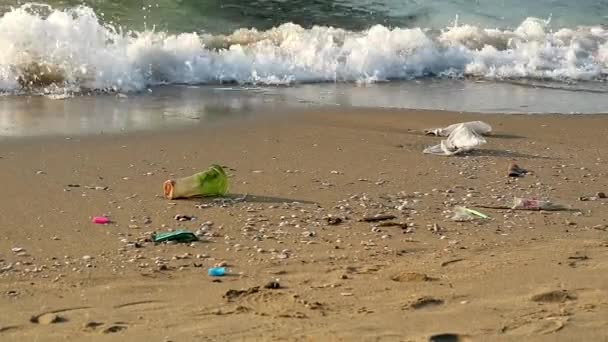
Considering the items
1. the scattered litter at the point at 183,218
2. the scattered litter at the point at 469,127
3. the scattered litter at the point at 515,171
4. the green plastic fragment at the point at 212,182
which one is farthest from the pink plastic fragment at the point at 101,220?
the scattered litter at the point at 469,127

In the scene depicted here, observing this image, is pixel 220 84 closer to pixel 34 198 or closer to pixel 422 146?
pixel 422 146

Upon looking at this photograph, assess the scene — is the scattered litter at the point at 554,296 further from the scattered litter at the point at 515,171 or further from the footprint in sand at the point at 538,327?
the scattered litter at the point at 515,171

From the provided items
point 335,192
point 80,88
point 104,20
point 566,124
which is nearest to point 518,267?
point 335,192

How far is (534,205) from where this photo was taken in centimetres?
560

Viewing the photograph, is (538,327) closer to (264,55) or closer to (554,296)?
(554,296)

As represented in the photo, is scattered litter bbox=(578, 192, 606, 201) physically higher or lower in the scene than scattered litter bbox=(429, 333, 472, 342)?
higher

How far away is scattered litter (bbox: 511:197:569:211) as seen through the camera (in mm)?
5578

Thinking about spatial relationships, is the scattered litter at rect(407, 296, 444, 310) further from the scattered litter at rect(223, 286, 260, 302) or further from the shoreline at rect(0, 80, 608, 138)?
the shoreline at rect(0, 80, 608, 138)

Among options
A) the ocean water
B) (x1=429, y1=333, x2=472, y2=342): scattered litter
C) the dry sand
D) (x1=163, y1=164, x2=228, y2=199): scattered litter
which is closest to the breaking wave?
the ocean water

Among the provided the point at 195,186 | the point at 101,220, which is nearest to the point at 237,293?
the point at 101,220

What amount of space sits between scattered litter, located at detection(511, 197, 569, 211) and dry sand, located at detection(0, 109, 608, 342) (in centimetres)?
9

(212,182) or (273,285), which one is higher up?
(212,182)

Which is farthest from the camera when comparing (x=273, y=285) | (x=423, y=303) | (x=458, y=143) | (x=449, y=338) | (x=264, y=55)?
(x=264, y=55)

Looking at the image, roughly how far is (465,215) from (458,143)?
207 centimetres
